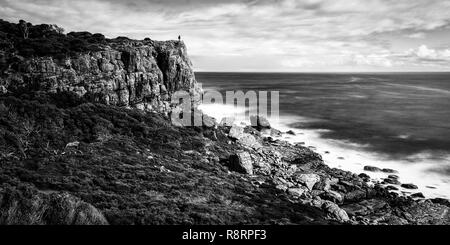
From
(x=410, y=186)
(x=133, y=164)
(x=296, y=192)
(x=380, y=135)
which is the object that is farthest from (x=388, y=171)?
(x=133, y=164)

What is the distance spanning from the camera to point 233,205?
20750mm

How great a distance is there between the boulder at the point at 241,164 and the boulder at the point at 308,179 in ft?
14.0

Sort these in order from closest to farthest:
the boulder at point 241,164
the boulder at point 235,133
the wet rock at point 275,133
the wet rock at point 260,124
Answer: the boulder at point 241,164 → the boulder at point 235,133 → the wet rock at point 275,133 → the wet rock at point 260,124

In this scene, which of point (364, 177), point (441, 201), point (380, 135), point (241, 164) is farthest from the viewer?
point (380, 135)

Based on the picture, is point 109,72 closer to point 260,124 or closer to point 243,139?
point 243,139

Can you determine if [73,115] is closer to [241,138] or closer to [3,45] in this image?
[3,45]

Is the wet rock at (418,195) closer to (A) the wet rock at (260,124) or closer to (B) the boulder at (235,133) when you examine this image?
(B) the boulder at (235,133)

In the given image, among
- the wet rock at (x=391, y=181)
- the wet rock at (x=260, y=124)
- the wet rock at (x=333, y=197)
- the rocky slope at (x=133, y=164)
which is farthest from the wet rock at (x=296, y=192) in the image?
the wet rock at (x=260, y=124)

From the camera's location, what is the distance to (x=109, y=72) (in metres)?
36.5

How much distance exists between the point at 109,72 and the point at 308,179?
24.2 m

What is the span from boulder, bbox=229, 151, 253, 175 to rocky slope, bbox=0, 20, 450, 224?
0.37ft

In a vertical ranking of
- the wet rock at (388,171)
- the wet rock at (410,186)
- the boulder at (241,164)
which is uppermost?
the boulder at (241,164)

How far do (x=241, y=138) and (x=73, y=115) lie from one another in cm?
1919

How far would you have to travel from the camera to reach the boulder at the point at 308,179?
27.9 metres
